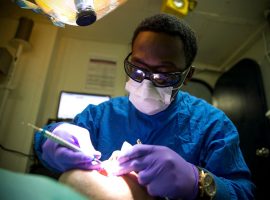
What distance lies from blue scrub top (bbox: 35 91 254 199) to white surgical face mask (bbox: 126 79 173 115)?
4 centimetres

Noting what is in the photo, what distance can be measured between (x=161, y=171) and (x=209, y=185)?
0.15 m

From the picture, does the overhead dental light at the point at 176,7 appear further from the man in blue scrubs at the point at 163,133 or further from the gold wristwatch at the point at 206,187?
the gold wristwatch at the point at 206,187

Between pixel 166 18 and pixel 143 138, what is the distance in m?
0.52

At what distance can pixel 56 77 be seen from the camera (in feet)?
8.30

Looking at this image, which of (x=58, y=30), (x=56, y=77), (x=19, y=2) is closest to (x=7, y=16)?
(x=58, y=30)

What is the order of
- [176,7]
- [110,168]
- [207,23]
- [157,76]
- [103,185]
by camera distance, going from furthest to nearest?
[207,23] → [176,7] → [157,76] → [110,168] → [103,185]

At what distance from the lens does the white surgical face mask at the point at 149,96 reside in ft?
3.30

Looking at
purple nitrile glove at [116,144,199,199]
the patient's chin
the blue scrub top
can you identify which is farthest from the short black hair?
the patient's chin

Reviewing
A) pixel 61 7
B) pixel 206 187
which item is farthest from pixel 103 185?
pixel 61 7

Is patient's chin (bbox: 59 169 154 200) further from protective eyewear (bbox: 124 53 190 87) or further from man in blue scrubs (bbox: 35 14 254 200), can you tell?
protective eyewear (bbox: 124 53 190 87)

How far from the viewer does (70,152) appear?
0.73 metres

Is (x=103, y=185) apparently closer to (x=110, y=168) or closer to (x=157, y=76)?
(x=110, y=168)

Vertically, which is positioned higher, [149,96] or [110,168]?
[149,96]

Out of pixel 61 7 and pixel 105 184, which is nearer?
pixel 105 184
